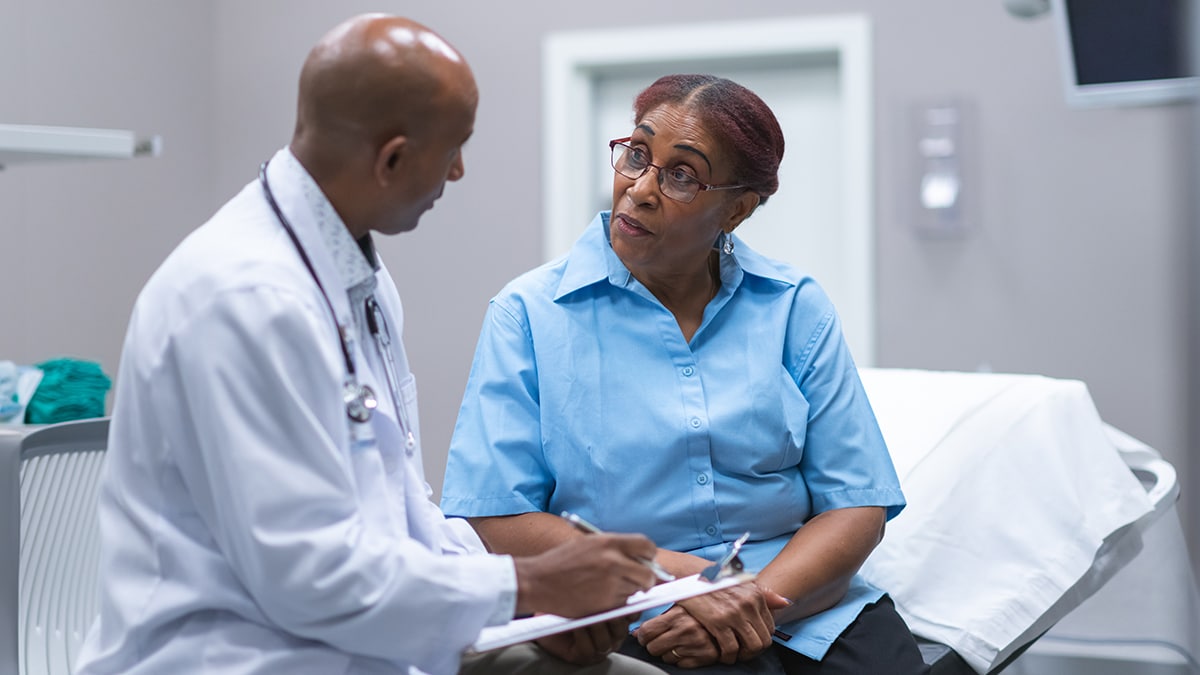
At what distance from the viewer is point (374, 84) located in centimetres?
108

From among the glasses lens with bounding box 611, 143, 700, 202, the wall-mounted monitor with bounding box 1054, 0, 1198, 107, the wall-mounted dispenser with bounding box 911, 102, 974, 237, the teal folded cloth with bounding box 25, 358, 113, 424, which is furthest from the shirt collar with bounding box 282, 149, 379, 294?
the wall-mounted dispenser with bounding box 911, 102, 974, 237

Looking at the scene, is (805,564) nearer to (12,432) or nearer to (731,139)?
(731,139)

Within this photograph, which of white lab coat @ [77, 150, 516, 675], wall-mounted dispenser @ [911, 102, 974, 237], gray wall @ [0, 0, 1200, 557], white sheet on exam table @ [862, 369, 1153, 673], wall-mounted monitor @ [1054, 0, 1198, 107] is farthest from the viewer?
wall-mounted dispenser @ [911, 102, 974, 237]

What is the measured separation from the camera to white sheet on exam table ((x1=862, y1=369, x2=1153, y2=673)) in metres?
1.91

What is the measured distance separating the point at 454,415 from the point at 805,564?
2.55 m

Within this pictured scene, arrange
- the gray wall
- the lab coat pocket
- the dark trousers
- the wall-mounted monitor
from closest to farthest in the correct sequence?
the lab coat pocket < the dark trousers < the wall-mounted monitor < the gray wall

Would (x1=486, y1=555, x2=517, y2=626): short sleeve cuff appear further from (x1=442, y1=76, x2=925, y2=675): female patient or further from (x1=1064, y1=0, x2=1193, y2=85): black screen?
(x1=1064, y1=0, x2=1193, y2=85): black screen

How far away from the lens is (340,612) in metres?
1.03

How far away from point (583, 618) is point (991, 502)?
3.79 feet

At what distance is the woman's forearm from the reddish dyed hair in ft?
1.61

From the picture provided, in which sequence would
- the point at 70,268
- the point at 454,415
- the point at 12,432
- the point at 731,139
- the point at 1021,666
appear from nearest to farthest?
the point at 12,432 < the point at 731,139 < the point at 1021,666 < the point at 70,268 < the point at 454,415

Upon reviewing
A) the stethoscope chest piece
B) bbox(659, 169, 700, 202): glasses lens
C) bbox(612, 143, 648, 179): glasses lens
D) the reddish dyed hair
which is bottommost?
the stethoscope chest piece

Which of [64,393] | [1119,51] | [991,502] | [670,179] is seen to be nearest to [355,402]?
[670,179]

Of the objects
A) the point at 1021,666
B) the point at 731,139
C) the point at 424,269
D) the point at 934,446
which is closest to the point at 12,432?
the point at 731,139
